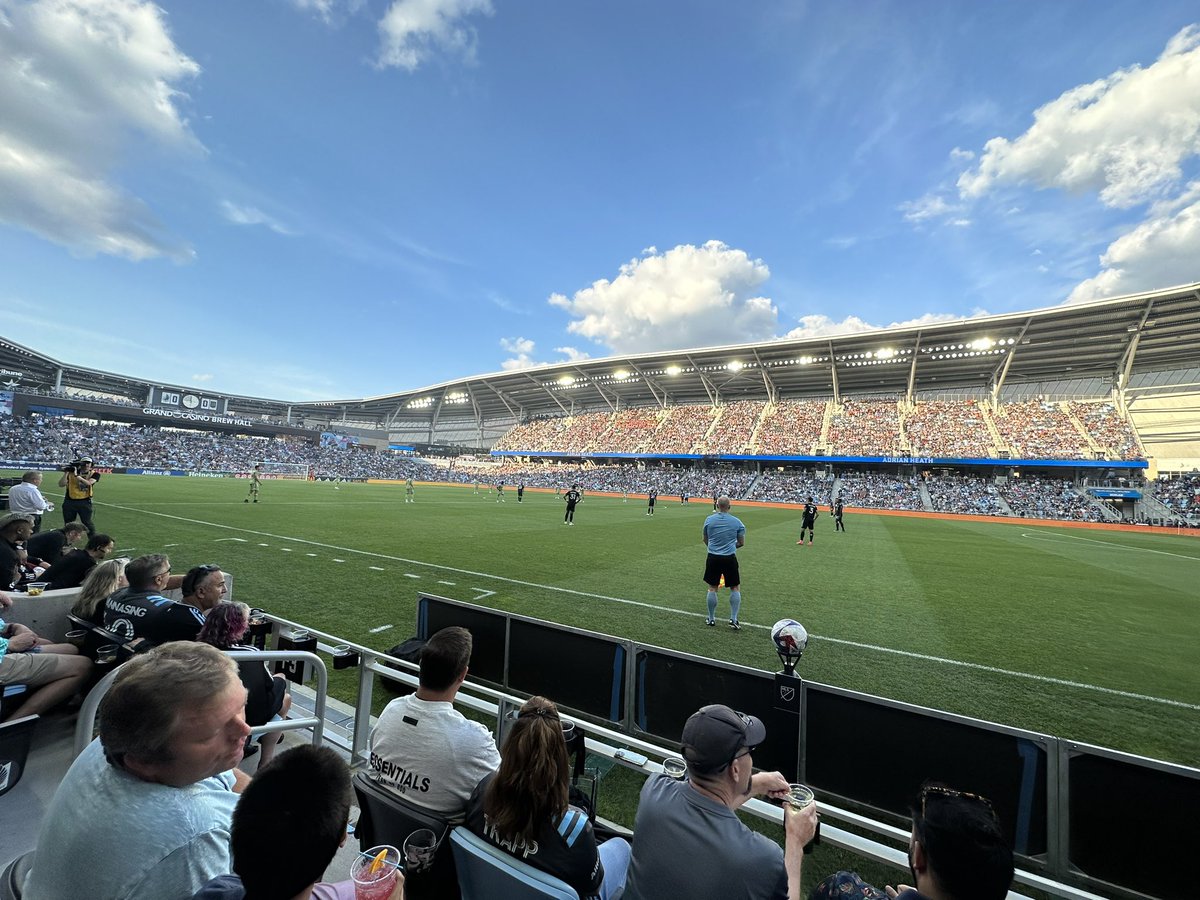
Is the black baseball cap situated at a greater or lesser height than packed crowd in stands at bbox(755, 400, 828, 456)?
lesser

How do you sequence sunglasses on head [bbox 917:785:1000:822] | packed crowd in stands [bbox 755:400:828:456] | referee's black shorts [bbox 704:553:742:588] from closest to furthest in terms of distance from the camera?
sunglasses on head [bbox 917:785:1000:822] < referee's black shorts [bbox 704:553:742:588] < packed crowd in stands [bbox 755:400:828:456]

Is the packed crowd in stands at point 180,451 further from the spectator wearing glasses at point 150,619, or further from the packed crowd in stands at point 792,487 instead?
the spectator wearing glasses at point 150,619

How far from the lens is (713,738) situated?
2145 mm

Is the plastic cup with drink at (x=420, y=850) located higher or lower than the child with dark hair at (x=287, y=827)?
lower

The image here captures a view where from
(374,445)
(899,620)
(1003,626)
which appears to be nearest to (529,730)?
(899,620)

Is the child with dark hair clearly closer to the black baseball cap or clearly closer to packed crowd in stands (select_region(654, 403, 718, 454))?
the black baseball cap

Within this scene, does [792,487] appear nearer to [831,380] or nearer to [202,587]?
[831,380]

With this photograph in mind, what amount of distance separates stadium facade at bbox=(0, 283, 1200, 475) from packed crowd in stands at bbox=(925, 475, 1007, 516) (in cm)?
1092

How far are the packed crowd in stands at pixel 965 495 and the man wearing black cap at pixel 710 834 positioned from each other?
49301mm

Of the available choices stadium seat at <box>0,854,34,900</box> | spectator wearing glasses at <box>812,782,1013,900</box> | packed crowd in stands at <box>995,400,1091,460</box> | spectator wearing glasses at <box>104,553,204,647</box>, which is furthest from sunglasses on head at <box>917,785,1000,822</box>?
packed crowd in stands at <box>995,400,1091,460</box>

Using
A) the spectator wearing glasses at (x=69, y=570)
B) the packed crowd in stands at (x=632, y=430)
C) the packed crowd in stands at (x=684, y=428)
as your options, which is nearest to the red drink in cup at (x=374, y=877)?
the spectator wearing glasses at (x=69, y=570)

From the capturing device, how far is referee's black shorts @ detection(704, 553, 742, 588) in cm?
791

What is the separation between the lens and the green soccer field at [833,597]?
6.14m

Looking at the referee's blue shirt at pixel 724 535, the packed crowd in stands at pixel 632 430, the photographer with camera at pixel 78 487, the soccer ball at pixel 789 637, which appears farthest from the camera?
the packed crowd in stands at pixel 632 430
